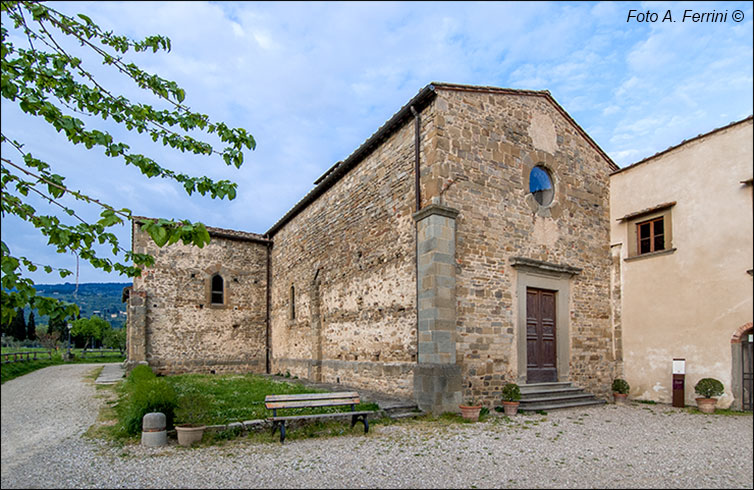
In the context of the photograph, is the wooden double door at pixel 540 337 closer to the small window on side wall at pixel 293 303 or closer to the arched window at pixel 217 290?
the small window on side wall at pixel 293 303

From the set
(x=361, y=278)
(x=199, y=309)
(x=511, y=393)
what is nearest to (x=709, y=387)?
(x=511, y=393)

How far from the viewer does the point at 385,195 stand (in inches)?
469

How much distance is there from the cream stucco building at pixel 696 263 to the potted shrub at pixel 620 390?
28.7 feet

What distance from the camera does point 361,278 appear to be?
1267 cm

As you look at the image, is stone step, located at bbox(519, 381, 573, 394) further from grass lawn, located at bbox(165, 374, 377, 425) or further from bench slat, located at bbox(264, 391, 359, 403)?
bench slat, located at bbox(264, 391, 359, 403)

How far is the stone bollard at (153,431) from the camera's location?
6.90 m

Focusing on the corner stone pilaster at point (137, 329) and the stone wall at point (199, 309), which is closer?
the corner stone pilaster at point (137, 329)

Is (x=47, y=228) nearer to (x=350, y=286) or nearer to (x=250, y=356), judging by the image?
(x=350, y=286)

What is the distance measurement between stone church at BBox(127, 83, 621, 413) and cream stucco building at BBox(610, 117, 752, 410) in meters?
5.98

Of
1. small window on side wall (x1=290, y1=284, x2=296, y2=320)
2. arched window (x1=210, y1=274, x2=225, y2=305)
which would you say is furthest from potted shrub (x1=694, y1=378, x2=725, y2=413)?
arched window (x1=210, y1=274, x2=225, y2=305)

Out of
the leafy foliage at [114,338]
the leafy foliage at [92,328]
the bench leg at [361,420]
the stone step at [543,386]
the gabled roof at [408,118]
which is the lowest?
the leafy foliage at [114,338]

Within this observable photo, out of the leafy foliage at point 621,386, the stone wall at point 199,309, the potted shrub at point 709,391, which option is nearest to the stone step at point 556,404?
the leafy foliage at point 621,386

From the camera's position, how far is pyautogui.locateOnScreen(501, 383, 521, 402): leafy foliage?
32.1 ft

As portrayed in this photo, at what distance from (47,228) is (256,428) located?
5.39m
